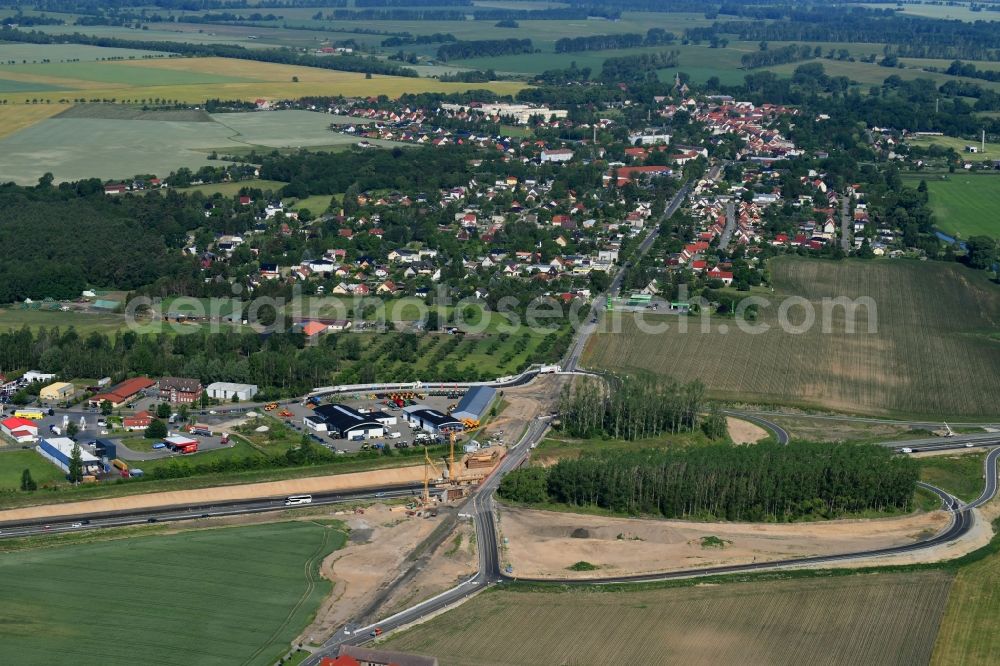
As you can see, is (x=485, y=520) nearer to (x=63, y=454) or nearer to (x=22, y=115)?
(x=63, y=454)

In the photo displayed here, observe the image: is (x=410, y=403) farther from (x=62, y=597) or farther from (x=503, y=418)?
(x=62, y=597)

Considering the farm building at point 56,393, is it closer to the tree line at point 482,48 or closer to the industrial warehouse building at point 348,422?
the industrial warehouse building at point 348,422

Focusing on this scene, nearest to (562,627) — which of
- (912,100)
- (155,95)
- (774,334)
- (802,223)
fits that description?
(774,334)

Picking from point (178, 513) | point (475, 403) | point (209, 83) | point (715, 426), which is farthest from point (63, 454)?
point (209, 83)

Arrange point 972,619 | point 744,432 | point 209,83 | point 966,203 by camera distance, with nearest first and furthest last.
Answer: point 972,619
point 744,432
point 966,203
point 209,83

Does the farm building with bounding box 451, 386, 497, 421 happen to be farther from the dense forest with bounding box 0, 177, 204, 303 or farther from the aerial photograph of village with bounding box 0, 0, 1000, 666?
the dense forest with bounding box 0, 177, 204, 303

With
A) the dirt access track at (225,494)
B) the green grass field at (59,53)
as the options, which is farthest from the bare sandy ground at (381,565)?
the green grass field at (59,53)
